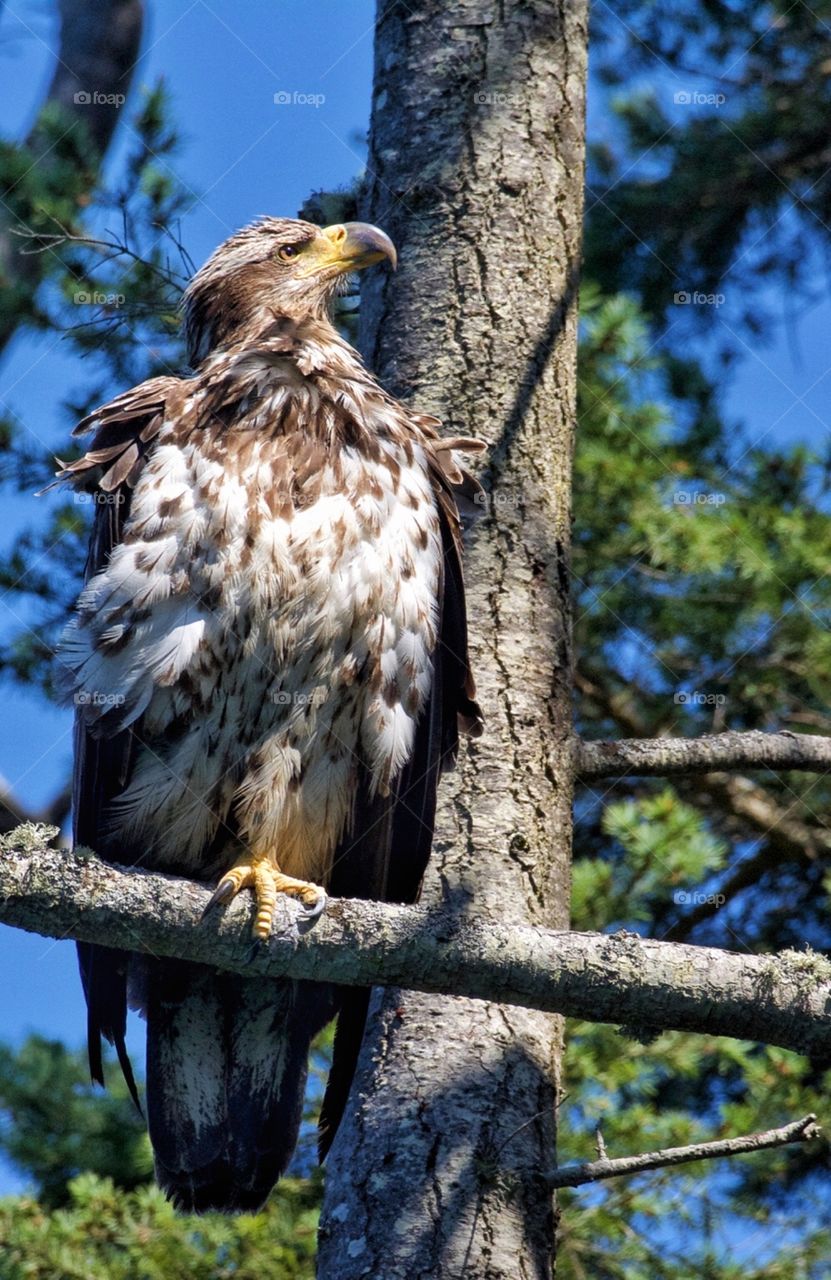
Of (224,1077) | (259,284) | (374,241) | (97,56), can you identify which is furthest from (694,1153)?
(97,56)

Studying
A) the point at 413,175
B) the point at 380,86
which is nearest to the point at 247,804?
the point at 413,175

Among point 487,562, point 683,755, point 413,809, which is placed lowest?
point 413,809

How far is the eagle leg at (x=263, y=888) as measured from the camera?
2.92m

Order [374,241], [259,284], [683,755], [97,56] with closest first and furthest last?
[683,755] < [374,241] < [259,284] < [97,56]

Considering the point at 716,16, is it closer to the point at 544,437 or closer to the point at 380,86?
the point at 380,86

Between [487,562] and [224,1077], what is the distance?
1499 millimetres

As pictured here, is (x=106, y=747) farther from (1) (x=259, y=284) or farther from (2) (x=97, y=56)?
(2) (x=97, y=56)

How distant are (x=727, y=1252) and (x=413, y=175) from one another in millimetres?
3399

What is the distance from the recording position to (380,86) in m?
4.32

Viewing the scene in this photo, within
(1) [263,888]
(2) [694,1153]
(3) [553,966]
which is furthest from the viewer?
(1) [263,888]

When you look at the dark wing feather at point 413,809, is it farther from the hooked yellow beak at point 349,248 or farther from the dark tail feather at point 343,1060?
the hooked yellow beak at point 349,248

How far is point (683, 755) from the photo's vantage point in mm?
3748

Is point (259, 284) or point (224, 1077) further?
point (259, 284)

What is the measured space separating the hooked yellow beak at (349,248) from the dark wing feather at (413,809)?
0.63 metres
